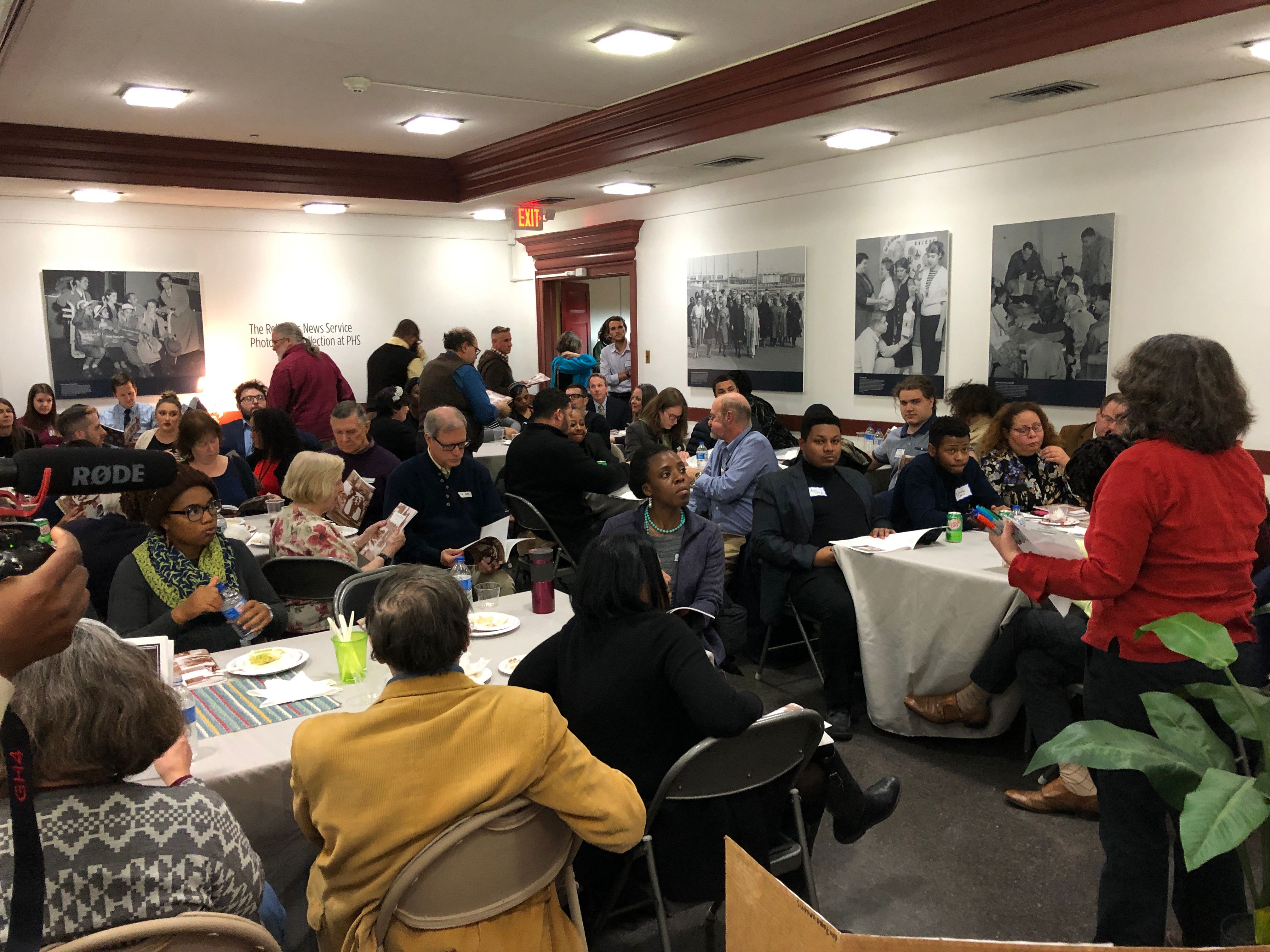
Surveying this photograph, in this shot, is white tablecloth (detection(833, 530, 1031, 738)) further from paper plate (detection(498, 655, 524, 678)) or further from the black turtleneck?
paper plate (detection(498, 655, 524, 678))

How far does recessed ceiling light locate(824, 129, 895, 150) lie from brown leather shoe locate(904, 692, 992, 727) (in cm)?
388

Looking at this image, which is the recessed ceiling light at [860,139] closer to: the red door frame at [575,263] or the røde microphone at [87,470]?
the red door frame at [575,263]

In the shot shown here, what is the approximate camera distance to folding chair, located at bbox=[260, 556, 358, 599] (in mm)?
3322

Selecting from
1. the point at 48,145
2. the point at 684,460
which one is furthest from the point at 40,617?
the point at 48,145

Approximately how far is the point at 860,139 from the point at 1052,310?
1.67 meters

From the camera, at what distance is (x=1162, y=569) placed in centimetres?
207

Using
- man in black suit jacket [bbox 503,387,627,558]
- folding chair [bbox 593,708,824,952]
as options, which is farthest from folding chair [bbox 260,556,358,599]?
man in black suit jacket [bbox 503,387,627,558]

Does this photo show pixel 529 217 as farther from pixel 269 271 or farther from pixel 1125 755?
pixel 1125 755

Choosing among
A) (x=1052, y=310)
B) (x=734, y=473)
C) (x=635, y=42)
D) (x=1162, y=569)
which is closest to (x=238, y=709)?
(x=1162, y=569)

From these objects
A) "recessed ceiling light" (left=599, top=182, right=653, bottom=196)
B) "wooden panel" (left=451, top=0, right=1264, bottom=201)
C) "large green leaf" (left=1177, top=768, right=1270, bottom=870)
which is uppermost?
"wooden panel" (left=451, top=0, right=1264, bottom=201)

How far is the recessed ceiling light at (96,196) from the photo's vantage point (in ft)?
26.1

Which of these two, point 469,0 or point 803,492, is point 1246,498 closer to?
point 803,492

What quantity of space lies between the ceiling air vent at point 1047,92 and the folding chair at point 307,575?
167 inches

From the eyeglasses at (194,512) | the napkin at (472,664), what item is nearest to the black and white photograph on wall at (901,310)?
the napkin at (472,664)
